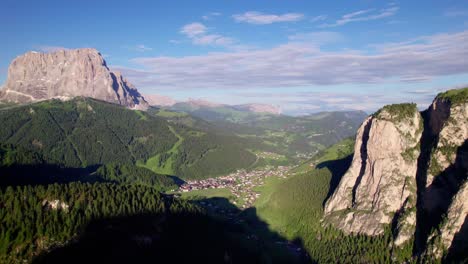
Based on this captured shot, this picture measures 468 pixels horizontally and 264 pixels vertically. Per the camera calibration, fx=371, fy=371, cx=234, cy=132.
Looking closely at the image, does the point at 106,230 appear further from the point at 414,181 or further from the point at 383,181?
the point at 414,181

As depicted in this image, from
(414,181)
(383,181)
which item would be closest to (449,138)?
(414,181)

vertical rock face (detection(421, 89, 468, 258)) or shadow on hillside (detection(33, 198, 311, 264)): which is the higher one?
vertical rock face (detection(421, 89, 468, 258))

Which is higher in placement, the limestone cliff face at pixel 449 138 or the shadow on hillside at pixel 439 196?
the limestone cliff face at pixel 449 138

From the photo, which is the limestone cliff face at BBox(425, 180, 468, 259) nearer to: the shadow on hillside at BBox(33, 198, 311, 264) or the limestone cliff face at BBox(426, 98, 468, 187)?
the limestone cliff face at BBox(426, 98, 468, 187)

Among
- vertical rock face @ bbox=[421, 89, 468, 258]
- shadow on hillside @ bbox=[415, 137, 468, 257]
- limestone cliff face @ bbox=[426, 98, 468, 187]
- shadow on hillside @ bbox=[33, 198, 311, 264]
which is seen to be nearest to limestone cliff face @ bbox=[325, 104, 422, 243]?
shadow on hillside @ bbox=[415, 137, 468, 257]

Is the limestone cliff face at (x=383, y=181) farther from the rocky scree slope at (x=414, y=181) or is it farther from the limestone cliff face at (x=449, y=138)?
the limestone cliff face at (x=449, y=138)

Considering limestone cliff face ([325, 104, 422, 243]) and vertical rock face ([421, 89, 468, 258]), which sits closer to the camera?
vertical rock face ([421, 89, 468, 258])

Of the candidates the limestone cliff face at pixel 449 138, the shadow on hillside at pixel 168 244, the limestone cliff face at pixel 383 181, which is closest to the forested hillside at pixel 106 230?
the shadow on hillside at pixel 168 244
